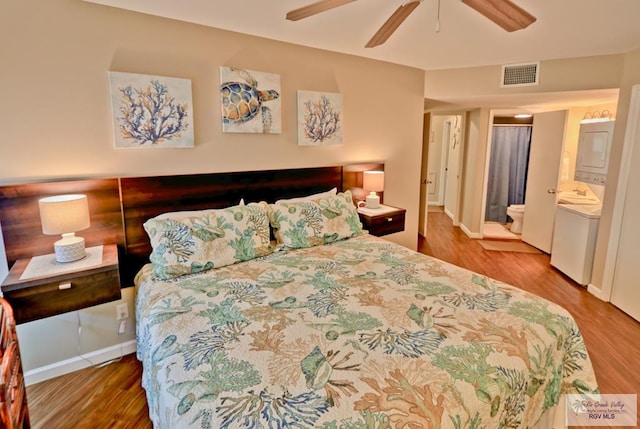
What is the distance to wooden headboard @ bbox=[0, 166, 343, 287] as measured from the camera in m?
2.11

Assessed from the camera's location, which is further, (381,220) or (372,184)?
(372,184)

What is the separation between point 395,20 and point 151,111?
173 centimetres

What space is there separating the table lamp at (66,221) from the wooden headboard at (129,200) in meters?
0.12

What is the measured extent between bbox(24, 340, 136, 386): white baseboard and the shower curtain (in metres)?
6.31

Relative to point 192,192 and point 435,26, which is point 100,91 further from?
point 435,26

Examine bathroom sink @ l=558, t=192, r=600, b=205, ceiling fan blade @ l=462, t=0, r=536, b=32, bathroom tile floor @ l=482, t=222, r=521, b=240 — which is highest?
ceiling fan blade @ l=462, t=0, r=536, b=32

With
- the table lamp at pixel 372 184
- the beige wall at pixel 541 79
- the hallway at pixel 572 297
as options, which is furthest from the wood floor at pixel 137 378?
the beige wall at pixel 541 79

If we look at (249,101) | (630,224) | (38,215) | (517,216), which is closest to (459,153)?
(517,216)

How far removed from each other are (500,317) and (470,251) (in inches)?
138

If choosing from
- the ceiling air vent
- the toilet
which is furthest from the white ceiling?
the toilet

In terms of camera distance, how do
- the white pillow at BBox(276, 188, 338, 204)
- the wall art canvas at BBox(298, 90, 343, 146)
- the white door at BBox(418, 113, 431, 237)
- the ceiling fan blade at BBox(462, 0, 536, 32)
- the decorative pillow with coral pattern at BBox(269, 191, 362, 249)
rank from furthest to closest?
the white door at BBox(418, 113, 431, 237)
the wall art canvas at BBox(298, 90, 343, 146)
the white pillow at BBox(276, 188, 338, 204)
the decorative pillow with coral pattern at BBox(269, 191, 362, 249)
the ceiling fan blade at BBox(462, 0, 536, 32)

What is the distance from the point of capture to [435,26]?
2609 millimetres

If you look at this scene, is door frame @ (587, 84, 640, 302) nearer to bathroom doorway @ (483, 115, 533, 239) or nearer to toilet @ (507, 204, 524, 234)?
toilet @ (507, 204, 524, 234)

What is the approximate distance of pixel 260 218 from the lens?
104 inches
